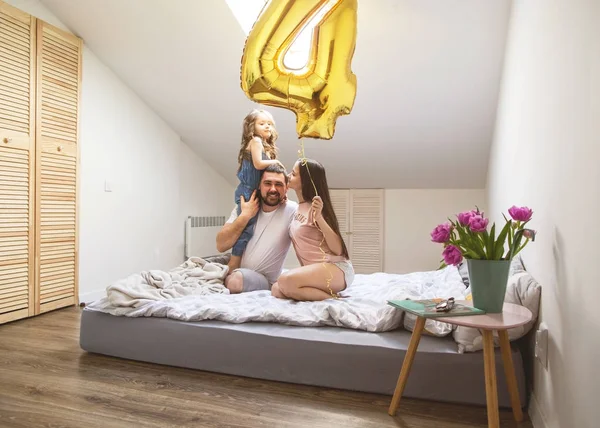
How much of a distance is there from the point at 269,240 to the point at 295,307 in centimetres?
61

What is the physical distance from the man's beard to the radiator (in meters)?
2.27

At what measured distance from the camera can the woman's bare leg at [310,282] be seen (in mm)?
2199

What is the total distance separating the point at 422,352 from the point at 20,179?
260 cm

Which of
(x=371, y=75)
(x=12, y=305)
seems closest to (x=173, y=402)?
(x=12, y=305)

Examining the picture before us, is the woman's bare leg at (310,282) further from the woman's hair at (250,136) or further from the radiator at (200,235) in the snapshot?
the radiator at (200,235)

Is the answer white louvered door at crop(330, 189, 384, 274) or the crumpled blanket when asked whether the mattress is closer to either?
the crumpled blanket

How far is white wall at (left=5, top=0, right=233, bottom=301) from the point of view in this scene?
135 inches

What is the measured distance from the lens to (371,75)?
341cm

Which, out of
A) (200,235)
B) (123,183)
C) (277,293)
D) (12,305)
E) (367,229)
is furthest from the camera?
(367,229)

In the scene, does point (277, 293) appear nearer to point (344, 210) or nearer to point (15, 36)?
point (15, 36)

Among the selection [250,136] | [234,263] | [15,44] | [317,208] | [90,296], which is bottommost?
[90,296]

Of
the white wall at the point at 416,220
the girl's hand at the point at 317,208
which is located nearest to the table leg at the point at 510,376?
the girl's hand at the point at 317,208

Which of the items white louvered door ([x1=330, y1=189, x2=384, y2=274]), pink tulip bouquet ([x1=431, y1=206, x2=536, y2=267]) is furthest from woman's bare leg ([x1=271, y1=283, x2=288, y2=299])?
white louvered door ([x1=330, y1=189, x2=384, y2=274])

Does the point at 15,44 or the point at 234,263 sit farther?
the point at 15,44
